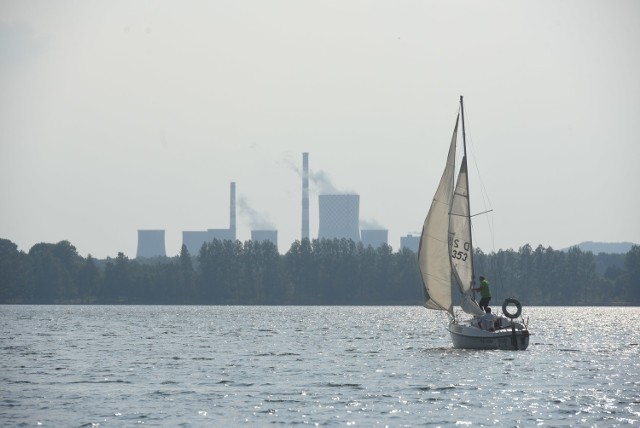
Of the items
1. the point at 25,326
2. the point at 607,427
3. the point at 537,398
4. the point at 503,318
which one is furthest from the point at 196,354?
the point at 25,326

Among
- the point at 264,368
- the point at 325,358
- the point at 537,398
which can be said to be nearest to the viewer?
the point at 537,398

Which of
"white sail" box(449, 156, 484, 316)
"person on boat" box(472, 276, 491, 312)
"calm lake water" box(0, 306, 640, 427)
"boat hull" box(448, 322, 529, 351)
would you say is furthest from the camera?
"white sail" box(449, 156, 484, 316)

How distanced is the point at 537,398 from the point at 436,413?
600 cm

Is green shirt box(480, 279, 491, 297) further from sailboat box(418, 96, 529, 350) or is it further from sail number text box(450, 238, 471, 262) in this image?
sail number text box(450, 238, 471, 262)

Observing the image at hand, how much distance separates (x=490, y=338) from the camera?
67.8 m

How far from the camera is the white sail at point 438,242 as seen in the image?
225 feet

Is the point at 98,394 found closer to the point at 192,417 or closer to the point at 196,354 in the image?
the point at 192,417

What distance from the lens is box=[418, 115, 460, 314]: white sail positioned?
68688 mm

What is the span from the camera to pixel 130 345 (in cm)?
8044

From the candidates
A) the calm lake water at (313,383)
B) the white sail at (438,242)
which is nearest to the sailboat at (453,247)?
the white sail at (438,242)

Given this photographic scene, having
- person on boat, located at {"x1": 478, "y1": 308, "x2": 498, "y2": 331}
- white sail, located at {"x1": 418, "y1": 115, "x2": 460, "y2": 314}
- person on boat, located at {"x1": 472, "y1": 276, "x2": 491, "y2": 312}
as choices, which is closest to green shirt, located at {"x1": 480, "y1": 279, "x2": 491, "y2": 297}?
person on boat, located at {"x1": 472, "y1": 276, "x2": 491, "y2": 312}

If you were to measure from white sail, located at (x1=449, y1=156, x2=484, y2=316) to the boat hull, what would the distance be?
1.09 meters

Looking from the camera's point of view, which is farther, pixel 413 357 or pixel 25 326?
pixel 25 326

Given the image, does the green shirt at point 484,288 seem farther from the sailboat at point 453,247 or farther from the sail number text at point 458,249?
the sail number text at point 458,249
